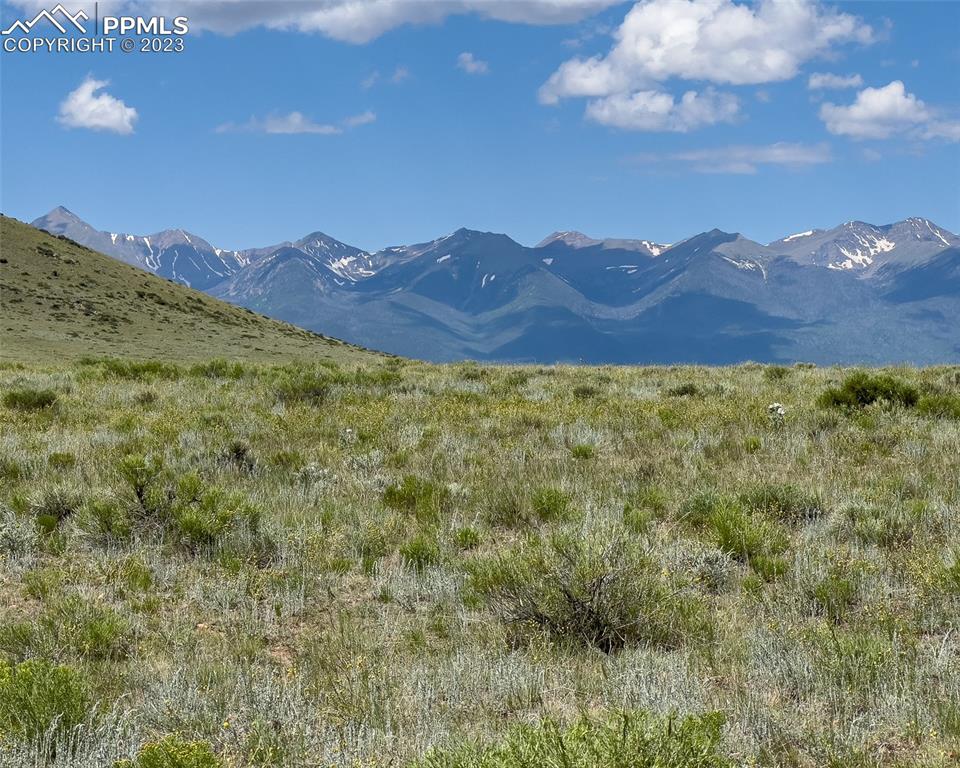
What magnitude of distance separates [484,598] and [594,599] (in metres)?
0.92

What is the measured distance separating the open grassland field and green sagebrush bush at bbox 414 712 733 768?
0.5 inches

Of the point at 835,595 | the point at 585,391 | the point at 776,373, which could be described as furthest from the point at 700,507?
the point at 776,373

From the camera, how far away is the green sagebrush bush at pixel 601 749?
296 centimetres

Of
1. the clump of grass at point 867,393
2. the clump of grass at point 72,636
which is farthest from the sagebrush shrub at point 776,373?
the clump of grass at point 72,636

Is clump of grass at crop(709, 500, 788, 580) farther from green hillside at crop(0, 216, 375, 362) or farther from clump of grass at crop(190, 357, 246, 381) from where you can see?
green hillside at crop(0, 216, 375, 362)

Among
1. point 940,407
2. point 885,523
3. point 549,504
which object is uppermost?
point 940,407

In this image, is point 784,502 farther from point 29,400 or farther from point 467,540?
point 29,400

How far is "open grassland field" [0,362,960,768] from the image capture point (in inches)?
153

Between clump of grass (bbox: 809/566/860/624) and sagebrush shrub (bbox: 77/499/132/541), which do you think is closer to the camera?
clump of grass (bbox: 809/566/860/624)

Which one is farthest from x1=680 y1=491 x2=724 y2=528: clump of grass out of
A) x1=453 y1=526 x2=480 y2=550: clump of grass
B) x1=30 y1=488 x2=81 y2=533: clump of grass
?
x1=30 y1=488 x2=81 y2=533: clump of grass

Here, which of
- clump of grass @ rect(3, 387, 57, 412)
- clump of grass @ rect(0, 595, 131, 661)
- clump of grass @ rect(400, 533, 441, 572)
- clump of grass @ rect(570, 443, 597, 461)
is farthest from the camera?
clump of grass @ rect(3, 387, 57, 412)

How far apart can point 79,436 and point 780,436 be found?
36.6ft

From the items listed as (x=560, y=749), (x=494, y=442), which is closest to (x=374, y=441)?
(x=494, y=442)

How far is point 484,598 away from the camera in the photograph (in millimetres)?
5895
